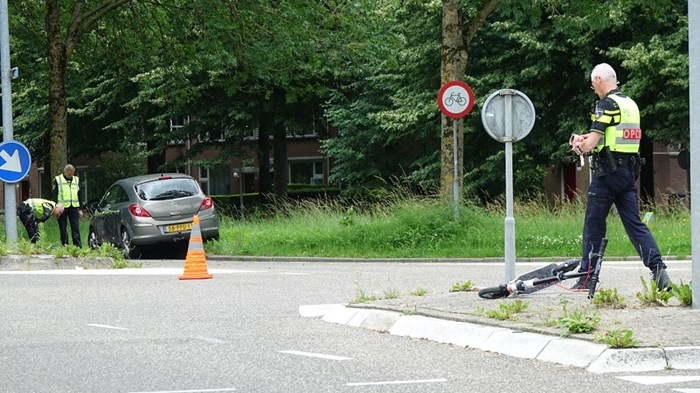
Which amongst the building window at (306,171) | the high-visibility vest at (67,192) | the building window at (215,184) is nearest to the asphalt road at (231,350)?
the high-visibility vest at (67,192)

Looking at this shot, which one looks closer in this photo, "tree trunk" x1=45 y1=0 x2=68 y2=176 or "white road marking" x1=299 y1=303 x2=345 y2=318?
"white road marking" x1=299 y1=303 x2=345 y2=318

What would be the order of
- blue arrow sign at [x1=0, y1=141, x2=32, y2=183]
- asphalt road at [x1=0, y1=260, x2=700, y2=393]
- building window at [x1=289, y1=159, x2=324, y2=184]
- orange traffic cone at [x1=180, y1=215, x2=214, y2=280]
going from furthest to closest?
building window at [x1=289, y1=159, x2=324, y2=184], blue arrow sign at [x1=0, y1=141, x2=32, y2=183], orange traffic cone at [x1=180, y1=215, x2=214, y2=280], asphalt road at [x1=0, y1=260, x2=700, y2=393]

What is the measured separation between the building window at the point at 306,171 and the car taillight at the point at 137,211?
141 feet

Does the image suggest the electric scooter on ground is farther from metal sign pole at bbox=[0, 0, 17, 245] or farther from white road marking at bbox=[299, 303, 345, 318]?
metal sign pole at bbox=[0, 0, 17, 245]

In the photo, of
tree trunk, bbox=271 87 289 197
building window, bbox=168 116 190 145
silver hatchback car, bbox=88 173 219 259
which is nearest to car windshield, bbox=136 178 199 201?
silver hatchback car, bbox=88 173 219 259

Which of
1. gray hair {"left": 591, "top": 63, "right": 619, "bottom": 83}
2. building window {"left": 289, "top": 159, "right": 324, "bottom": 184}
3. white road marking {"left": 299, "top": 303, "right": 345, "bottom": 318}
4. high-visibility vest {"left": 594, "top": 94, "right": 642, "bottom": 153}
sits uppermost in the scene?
gray hair {"left": 591, "top": 63, "right": 619, "bottom": 83}

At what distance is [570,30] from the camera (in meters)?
23.8

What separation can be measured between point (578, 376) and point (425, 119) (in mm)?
31569

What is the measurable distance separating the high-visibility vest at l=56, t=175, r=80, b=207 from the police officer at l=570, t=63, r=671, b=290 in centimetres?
1532

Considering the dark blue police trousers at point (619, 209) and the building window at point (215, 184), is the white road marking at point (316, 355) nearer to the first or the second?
the dark blue police trousers at point (619, 209)

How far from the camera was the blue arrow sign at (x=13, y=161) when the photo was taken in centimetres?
2112

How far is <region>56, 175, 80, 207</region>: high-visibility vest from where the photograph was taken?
937 inches

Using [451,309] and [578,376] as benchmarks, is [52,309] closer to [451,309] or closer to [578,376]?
[451,309]

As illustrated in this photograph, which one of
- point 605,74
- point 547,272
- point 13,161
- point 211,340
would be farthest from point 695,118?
point 13,161
